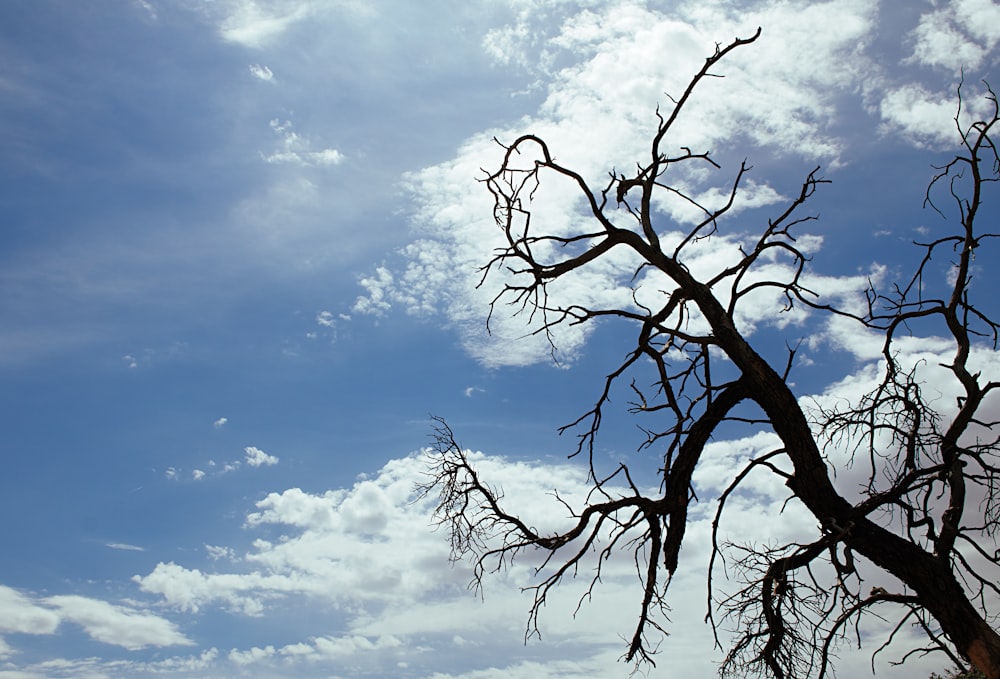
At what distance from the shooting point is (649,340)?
1044 centimetres

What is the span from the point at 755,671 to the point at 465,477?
12.9 feet

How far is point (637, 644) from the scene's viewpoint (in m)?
10.5

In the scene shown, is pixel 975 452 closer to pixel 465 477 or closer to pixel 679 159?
pixel 679 159

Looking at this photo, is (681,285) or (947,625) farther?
(681,285)

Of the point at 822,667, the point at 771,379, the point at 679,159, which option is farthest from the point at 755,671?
the point at 679,159

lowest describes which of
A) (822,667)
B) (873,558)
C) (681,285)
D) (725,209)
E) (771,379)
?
(822,667)

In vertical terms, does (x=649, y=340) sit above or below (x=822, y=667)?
above

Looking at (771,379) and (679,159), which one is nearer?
(771,379)

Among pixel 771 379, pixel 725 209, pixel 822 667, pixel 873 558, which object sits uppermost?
pixel 725 209

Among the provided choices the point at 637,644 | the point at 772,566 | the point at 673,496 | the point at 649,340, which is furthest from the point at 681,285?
the point at 637,644

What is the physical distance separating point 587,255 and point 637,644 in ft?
14.7

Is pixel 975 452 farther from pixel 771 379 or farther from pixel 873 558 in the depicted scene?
pixel 771 379

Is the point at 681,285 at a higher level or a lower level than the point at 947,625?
higher

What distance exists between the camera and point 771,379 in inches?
394
